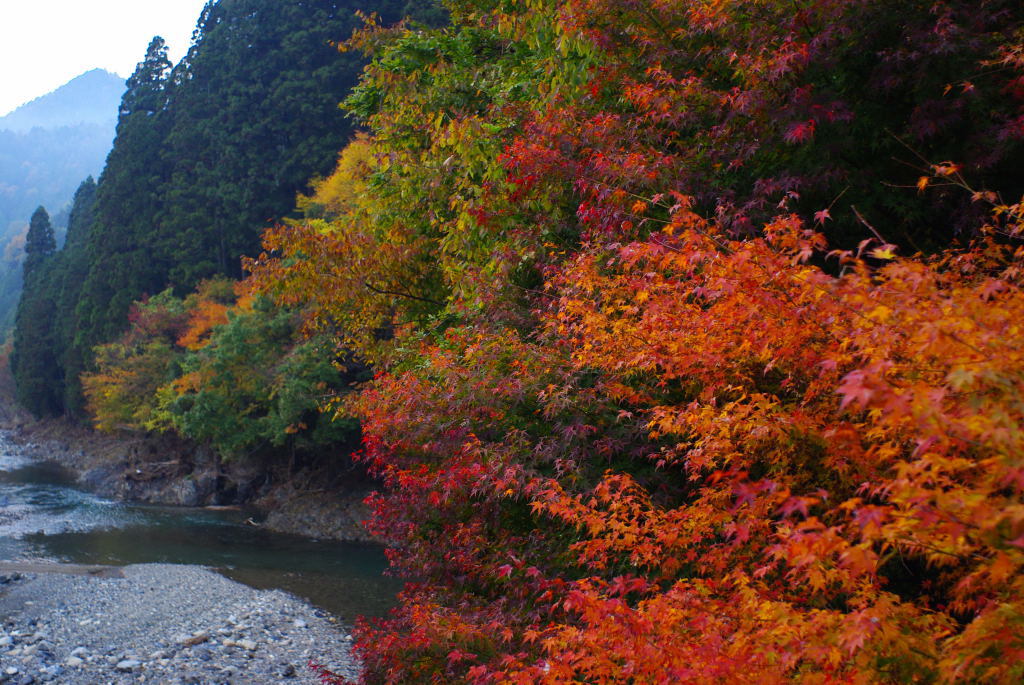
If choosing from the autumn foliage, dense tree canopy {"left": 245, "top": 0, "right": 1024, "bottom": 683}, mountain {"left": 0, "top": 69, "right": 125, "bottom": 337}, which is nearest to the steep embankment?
dense tree canopy {"left": 245, "top": 0, "right": 1024, "bottom": 683}

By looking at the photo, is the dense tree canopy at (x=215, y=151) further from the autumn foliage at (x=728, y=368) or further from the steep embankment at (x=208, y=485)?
the autumn foliage at (x=728, y=368)

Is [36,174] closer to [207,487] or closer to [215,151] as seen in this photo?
[215,151]

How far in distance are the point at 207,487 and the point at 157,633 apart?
48.6 ft

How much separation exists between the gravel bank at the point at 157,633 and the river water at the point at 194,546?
107 cm

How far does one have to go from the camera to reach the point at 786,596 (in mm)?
3346

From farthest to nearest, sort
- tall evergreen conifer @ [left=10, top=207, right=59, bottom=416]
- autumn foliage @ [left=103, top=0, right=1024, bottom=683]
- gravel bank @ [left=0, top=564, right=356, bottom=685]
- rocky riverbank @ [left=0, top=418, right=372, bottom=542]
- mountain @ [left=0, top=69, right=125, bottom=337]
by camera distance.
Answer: mountain @ [left=0, top=69, right=125, bottom=337] < tall evergreen conifer @ [left=10, top=207, right=59, bottom=416] < rocky riverbank @ [left=0, top=418, right=372, bottom=542] < gravel bank @ [left=0, top=564, right=356, bottom=685] < autumn foliage @ [left=103, top=0, right=1024, bottom=683]

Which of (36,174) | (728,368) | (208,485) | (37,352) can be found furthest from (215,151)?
(36,174)

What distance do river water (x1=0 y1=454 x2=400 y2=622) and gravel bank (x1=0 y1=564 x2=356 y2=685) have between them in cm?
107

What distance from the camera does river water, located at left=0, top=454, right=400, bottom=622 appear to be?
41.7ft

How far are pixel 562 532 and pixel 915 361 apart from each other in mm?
3285

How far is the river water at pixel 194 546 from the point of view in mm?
12703

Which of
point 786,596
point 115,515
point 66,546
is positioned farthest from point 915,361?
point 115,515

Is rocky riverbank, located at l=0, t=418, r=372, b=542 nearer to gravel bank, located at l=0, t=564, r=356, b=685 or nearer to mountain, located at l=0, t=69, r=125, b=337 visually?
gravel bank, located at l=0, t=564, r=356, b=685

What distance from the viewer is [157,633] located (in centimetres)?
896
